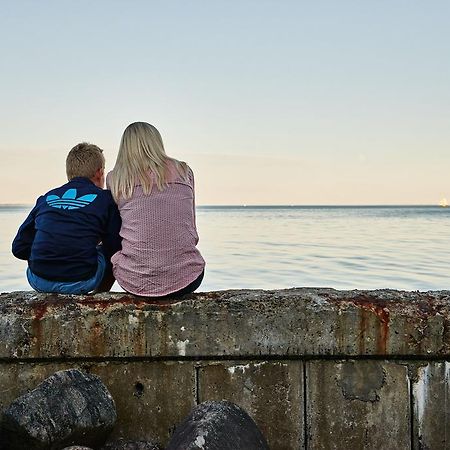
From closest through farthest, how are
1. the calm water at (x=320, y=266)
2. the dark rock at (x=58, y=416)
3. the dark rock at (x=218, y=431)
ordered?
the dark rock at (x=218, y=431) → the dark rock at (x=58, y=416) → the calm water at (x=320, y=266)

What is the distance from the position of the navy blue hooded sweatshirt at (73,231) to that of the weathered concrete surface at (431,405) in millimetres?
1932

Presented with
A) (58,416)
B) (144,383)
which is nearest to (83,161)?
(144,383)

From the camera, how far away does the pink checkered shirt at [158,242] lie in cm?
412

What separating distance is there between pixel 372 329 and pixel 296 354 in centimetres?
43

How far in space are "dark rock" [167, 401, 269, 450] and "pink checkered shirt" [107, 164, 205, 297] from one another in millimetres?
767

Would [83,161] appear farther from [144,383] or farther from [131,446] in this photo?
[131,446]

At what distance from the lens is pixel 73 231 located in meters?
4.34

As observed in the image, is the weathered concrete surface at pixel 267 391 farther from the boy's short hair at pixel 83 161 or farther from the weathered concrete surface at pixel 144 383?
the boy's short hair at pixel 83 161

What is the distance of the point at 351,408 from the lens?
13.1 ft

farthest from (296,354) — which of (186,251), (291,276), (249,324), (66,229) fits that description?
(291,276)

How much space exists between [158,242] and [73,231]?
21.1 inches

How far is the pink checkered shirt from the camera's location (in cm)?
412

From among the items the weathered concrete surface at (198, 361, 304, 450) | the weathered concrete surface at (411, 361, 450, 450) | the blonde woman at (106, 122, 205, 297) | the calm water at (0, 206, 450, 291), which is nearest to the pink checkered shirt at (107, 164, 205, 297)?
the blonde woman at (106, 122, 205, 297)

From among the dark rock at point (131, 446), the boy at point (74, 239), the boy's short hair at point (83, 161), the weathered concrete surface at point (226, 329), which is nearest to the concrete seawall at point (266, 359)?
the weathered concrete surface at point (226, 329)
